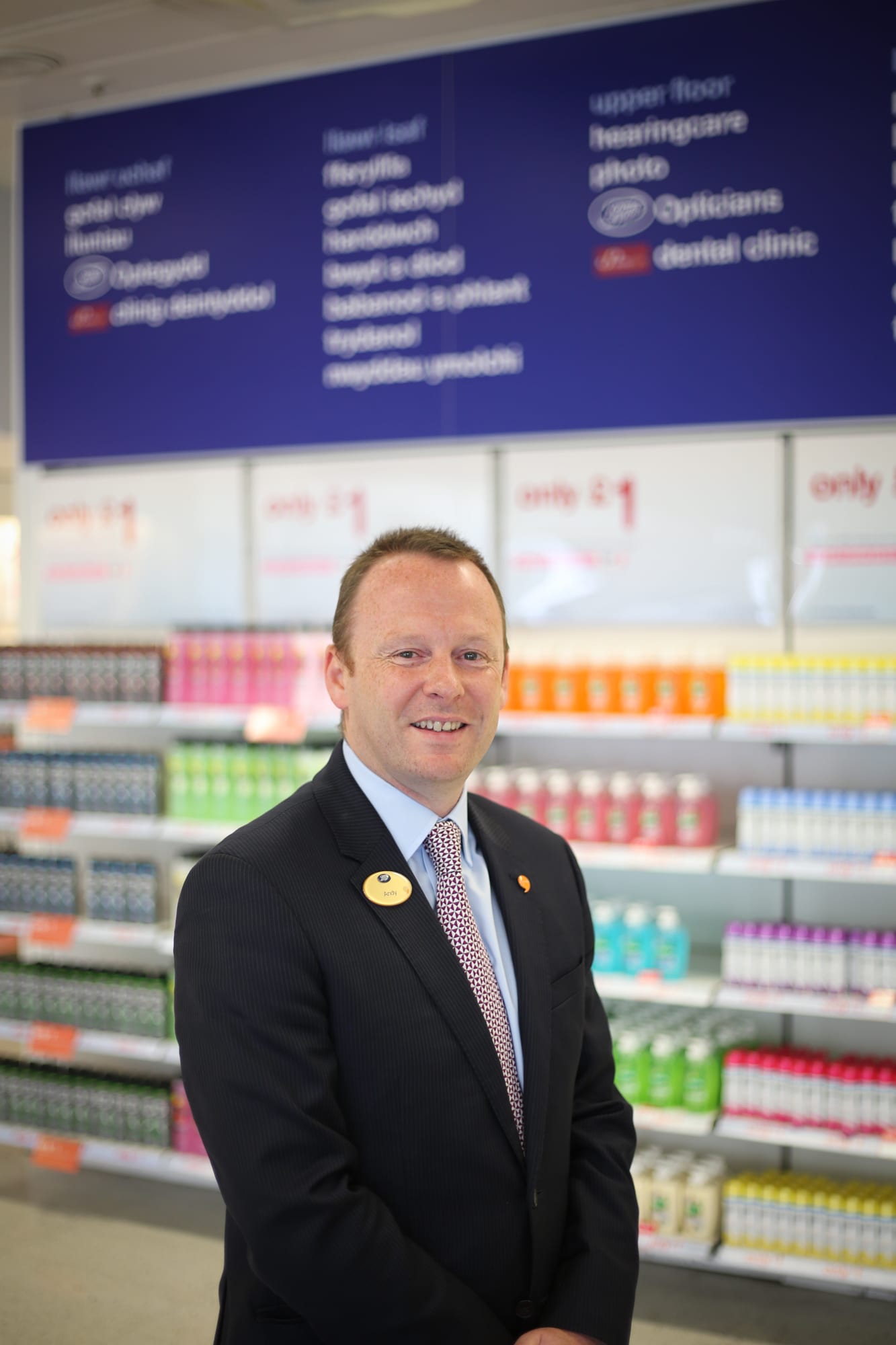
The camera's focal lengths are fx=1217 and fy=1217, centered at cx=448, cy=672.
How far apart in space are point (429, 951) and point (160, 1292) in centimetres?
300

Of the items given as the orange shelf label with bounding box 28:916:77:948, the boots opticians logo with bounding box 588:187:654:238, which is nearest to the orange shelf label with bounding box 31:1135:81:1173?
the orange shelf label with bounding box 28:916:77:948

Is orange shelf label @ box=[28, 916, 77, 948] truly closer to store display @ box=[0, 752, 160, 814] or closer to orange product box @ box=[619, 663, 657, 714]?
store display @ box=[0, 752, 160, 814]

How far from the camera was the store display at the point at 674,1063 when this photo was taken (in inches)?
160

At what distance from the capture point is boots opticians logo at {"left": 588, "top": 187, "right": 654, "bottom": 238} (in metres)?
4.38

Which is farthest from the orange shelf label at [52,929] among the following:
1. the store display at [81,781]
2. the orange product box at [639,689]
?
the orange product box at [639,689]

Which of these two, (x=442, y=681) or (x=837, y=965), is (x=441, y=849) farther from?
(x=837, y=965)

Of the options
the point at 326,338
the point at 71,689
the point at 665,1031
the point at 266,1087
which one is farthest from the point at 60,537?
the point at 266,1087

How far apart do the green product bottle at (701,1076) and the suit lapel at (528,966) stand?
86.8 inches

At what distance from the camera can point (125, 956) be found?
5.45 m

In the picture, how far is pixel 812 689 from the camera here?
3.96 meters

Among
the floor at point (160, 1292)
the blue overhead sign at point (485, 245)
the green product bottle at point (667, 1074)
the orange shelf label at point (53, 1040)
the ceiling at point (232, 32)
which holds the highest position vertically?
the ceiling at point (232, 32)

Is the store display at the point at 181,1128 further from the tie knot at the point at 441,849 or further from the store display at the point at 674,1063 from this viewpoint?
the tie knot at the point at 441,849

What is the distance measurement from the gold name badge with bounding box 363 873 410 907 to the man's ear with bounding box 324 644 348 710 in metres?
0.30

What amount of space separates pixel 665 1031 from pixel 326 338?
297 centimetres
